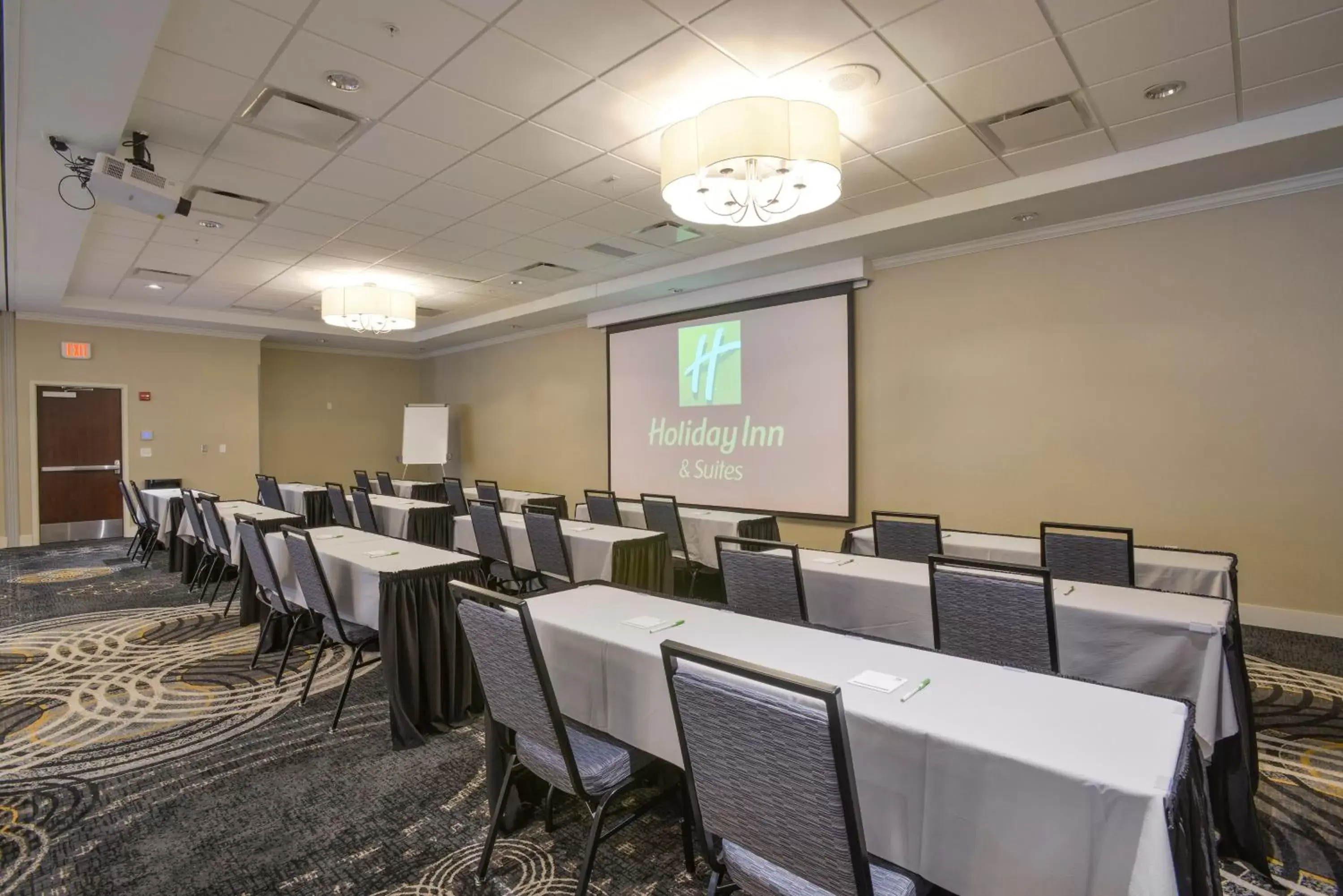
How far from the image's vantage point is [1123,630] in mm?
2438

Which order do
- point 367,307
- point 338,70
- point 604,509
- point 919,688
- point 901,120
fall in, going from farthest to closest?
point 367,307
point 604,509
point 901,120
point 338,70
point 919,688

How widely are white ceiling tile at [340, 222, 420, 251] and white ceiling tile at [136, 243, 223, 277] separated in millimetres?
1630

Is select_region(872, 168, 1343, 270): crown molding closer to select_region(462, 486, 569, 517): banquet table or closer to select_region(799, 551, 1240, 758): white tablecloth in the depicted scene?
select_region(799, 551, 1240, 758): white tablecloth

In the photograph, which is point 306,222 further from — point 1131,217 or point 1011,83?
point 1131,217

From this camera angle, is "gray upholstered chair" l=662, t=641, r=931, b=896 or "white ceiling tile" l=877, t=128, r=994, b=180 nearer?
"gray upholstered chair" l=662, t=641, r=931, b=896

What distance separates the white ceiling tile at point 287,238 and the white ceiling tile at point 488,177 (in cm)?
147

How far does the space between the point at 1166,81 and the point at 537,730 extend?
14.8 ft

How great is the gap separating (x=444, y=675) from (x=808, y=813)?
2432mm

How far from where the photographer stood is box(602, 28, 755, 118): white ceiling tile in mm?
3170

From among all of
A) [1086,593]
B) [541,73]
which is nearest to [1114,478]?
[1086,593]

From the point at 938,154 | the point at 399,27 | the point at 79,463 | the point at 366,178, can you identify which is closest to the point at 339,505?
the point at 366,178

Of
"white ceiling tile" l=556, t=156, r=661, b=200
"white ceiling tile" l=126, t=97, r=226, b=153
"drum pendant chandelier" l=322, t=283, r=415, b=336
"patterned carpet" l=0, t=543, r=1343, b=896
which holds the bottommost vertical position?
"patterned carpet" l=0, t=543, r=1343, b=896

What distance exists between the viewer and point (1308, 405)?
4.48 metres

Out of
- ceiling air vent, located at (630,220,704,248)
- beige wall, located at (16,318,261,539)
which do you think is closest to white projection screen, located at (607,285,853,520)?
ceiling air vent, located at (630,220,704,248)
